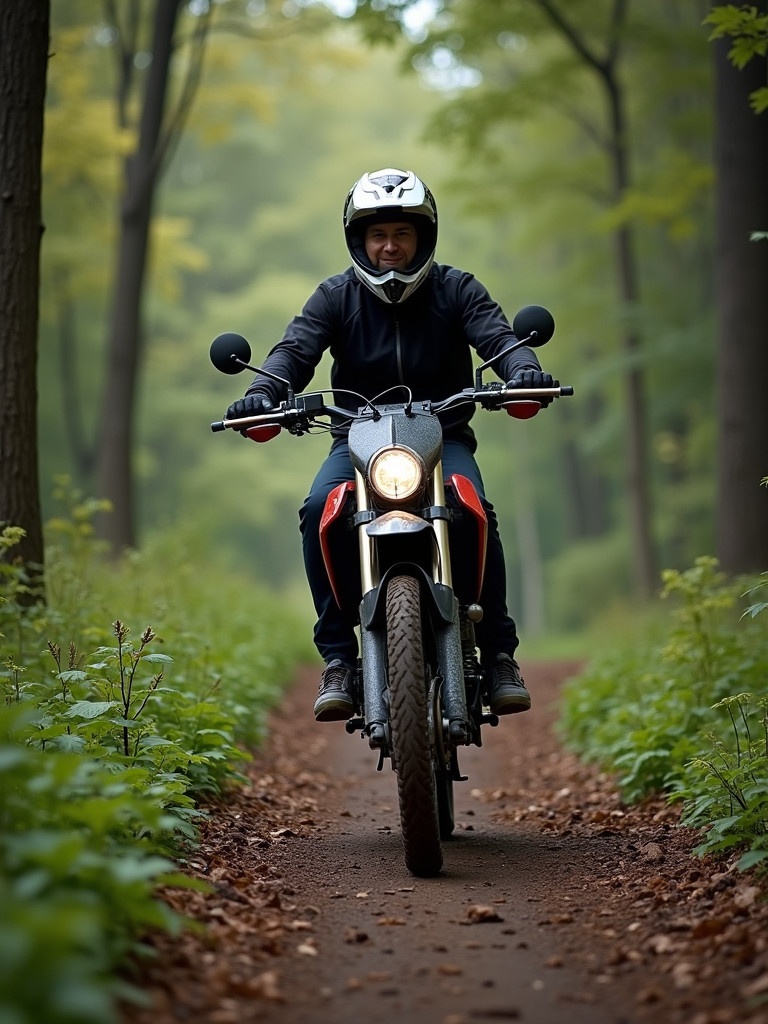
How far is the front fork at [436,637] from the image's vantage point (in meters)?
4.62

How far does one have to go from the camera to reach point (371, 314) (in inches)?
220

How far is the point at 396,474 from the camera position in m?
4.75

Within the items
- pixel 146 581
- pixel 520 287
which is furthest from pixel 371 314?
pixel 520 287

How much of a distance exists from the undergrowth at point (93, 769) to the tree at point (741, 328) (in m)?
4.12

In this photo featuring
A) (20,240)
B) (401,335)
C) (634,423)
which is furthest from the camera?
(634,423)

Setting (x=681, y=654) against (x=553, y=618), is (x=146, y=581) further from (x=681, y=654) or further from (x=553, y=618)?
(x=553, y=618)

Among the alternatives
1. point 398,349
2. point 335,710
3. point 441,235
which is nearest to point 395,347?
point 398,349

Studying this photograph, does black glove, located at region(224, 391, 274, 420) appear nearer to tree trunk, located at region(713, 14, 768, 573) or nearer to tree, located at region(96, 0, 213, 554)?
tree trunk, located at region(713, 14, 768, 573)

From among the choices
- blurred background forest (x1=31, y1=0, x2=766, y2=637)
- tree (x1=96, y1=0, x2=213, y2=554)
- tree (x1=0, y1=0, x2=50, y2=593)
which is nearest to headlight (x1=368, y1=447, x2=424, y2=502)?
tree (x1=0, y1=0, x2=50, y2=593)

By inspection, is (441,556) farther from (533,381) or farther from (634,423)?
(634,423)

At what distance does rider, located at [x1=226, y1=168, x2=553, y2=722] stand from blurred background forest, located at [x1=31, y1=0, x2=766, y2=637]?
245 inches

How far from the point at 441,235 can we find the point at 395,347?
85.7ft

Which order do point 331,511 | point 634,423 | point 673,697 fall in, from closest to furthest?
point 331,511
point 673,697
point 634,423

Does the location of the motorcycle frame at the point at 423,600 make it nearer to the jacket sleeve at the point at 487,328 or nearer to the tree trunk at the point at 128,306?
the jacket sleeve at the point at 487,328
